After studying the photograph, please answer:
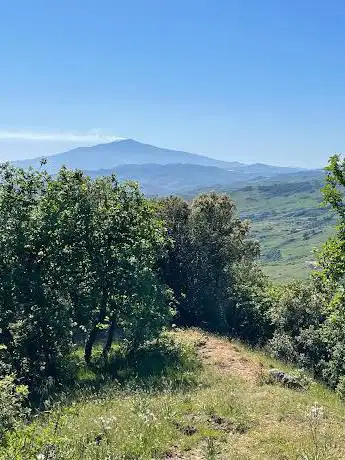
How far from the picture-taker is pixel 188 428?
13641 mm

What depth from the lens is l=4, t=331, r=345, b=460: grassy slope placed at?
11.4 meters

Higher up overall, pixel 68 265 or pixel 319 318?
pixel 68 265

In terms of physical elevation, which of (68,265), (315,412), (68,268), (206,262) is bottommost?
(206,262)

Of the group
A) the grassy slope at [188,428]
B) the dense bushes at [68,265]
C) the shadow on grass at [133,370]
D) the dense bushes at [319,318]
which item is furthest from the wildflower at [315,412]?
the dense bushes at [68,265]

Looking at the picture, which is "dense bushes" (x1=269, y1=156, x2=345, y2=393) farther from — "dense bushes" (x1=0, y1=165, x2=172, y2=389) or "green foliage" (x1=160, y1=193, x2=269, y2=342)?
"dense bushes" (x1=0, y1=165, x2=172, y2=389)

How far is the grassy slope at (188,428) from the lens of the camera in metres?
11.4

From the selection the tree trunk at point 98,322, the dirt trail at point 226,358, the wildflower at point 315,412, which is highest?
the wildflower at point 315,412

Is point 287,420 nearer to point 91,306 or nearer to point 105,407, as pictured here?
point 105,407

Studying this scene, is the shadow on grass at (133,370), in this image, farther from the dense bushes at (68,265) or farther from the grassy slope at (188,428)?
the grassy slope at (188,428)

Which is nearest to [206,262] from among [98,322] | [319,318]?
[319,318]

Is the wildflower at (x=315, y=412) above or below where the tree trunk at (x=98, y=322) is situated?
above

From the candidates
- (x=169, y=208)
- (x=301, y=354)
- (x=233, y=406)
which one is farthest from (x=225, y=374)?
(x=169, y=208)

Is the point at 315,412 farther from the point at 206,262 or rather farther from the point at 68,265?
the point at 206,262

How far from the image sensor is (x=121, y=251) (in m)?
27.1
